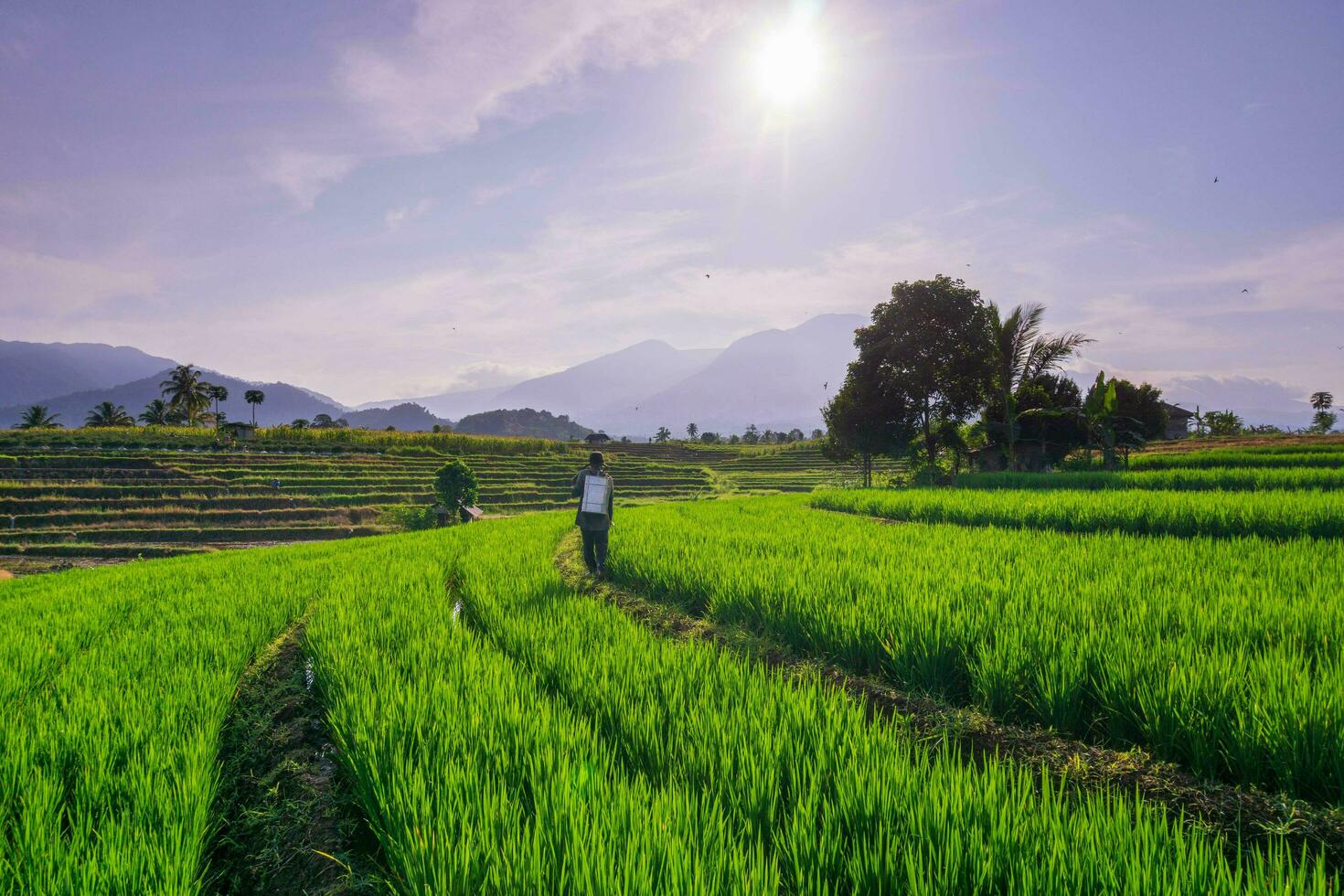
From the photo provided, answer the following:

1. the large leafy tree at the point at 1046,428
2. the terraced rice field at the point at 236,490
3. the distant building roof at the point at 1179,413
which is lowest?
the terraced rice field at the point at 236,490

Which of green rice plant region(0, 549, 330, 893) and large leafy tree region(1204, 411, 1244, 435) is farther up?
large leafy tree region(1204, 411, 1244, 435)

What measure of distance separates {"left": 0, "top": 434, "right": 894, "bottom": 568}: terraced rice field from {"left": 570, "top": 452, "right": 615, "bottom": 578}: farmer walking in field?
27257 millimetres

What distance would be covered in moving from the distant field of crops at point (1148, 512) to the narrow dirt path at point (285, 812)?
10178 millimetres

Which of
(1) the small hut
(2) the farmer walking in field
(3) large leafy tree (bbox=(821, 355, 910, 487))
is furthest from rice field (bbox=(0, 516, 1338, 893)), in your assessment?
(1) the small hut

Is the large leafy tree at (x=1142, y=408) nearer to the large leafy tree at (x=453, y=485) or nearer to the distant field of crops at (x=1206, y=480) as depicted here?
the distant field of crops at (x=1206, y=480)

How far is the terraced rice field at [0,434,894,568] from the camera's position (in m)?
27.4

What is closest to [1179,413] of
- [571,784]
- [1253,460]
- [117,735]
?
[1253,460]

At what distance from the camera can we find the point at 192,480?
3438 cm

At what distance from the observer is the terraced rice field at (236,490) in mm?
27422

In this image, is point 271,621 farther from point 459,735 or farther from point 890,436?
point 890,436

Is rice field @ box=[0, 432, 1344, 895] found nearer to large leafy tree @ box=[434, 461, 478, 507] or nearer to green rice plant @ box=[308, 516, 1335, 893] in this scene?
green rice plant @ box=[308, 516, 1335, 893]

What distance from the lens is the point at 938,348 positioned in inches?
968

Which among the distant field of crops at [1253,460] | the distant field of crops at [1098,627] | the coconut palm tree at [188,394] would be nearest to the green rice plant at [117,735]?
the distant field of crops at [1098,627]

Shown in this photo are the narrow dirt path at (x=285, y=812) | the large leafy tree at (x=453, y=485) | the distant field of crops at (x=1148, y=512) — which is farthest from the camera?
the large leafy tree at (x=453, y=485)
